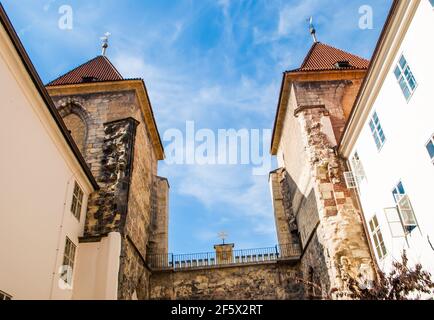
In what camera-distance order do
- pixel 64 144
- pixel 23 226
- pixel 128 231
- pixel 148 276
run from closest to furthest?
1. pixel 23 226
2. pixel 64 144
3. pixel 128 231
4. pixel 148 276

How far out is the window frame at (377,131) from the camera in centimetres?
1125

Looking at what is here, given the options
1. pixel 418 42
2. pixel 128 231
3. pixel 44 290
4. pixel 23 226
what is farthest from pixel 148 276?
pixel 418 42

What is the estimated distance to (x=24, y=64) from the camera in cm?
927

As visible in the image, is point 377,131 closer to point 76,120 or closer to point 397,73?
point 397,73

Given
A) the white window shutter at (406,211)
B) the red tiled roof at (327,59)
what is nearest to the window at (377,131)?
the white window shutter at (406,211)

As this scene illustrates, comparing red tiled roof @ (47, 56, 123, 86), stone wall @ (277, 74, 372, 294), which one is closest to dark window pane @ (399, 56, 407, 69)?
stone wall @ (277, 74, 372, 294)

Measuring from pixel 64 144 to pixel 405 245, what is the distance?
10488 millimetres

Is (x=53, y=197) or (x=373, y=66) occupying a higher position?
(x=373, y=66)

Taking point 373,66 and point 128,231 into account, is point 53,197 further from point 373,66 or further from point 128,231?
point 373,66

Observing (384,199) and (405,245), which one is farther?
(384,199)

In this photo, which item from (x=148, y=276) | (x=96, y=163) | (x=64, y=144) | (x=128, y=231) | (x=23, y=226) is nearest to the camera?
(x=23, y=226)

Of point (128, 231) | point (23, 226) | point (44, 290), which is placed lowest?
point (44, 290)

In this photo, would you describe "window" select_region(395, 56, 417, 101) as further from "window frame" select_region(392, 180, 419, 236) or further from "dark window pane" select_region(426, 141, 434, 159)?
"window frame" select_region(392, 180, 419, 236)

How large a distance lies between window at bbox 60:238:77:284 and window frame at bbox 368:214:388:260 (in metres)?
9.87
